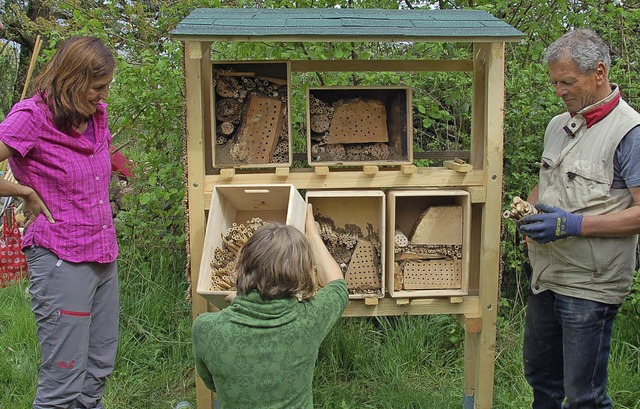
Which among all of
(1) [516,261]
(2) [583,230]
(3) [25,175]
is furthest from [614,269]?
(3) [25,175]

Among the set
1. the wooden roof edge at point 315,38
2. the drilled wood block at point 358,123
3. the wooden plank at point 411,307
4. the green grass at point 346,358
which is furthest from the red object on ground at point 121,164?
the wooden plank at point 411,307

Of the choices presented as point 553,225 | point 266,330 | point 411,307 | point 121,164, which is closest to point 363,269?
point 411,307

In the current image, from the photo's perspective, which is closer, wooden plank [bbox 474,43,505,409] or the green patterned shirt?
the green patterned shirt

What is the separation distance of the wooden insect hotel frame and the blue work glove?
0.52 metres

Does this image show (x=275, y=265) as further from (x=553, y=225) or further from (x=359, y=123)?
(x=359, y=123)

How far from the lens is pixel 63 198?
257cm

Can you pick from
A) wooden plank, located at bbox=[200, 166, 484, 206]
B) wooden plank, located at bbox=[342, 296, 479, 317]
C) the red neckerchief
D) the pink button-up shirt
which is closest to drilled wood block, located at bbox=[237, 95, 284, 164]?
wooden plank, located at bbox=[200, 166, 484, 206]

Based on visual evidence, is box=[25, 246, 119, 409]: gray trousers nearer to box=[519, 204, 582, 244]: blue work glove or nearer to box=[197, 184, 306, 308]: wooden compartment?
box=[197, 184, 306, 308]: wooden compartment

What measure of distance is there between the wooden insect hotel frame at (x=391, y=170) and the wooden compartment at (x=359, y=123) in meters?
0.11

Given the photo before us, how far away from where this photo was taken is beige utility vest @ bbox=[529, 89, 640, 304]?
2.51 metres

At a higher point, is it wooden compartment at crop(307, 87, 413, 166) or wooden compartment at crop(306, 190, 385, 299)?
wooden compartment at crop(307, 87, 413, 166)

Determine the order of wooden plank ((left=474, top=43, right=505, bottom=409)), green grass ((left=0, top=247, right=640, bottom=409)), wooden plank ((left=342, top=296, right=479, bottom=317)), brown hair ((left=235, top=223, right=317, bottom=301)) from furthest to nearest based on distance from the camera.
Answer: green grass ((left=0, top=247, right=640, bottom=409)) < wooden plank ((left=342, top=296, right=479, bottom=317)) < wooden plank ((left=474, top=43, right=505, bottom=409)) < brown hair ((left=235, top=223, right=317, bottom=301))

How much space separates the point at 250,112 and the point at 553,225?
1.56m

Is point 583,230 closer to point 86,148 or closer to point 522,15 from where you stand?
Answer: point 86,148
